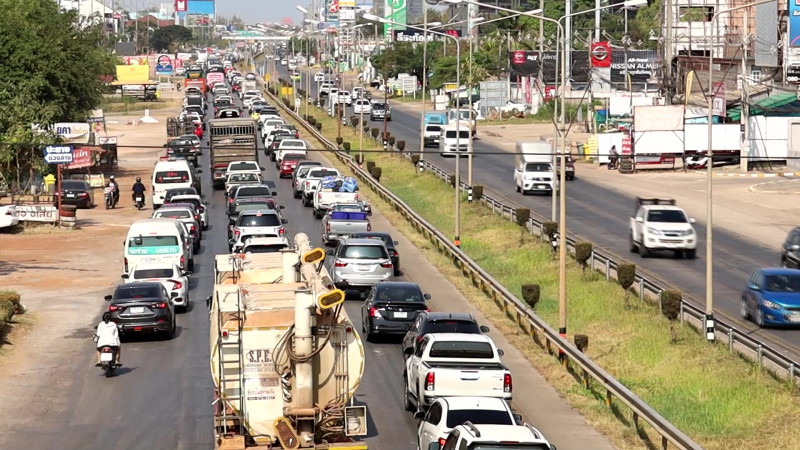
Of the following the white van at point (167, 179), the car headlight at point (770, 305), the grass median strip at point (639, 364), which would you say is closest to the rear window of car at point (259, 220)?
the grass median strip at point (639, 364)

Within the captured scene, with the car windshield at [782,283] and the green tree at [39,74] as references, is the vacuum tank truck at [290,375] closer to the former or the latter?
the car windshield at [782,283]

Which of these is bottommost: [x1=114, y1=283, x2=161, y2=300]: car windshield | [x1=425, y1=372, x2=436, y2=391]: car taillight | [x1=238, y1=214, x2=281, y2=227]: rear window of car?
[x1=425, y1=372, x2=436, y2=391]: car taillight

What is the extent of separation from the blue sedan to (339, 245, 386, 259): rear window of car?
1027 centimetres

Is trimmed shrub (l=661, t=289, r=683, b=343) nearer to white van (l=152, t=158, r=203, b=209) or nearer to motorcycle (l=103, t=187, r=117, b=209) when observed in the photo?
white van (l=152, t=158, r=203, b=209)

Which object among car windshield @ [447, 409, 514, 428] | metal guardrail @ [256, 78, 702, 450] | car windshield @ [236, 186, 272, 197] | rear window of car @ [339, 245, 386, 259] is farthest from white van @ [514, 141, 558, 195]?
car windshield @ [447, 409, 514, 428]

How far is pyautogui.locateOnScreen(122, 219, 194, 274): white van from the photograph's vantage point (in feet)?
136

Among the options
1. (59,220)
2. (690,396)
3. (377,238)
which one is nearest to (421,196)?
(59,220)

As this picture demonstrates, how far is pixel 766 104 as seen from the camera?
86688mm

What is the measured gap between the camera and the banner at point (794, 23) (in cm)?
7556

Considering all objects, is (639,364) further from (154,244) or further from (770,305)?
(154,244)

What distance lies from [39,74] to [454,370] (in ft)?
198

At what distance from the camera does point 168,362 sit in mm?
31969

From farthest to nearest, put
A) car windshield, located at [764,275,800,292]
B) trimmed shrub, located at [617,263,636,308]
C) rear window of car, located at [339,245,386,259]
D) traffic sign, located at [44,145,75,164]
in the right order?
traffic sign, located at [44,145,75,164]
rear window of car, located at [339,245,386,259]
trimmed shrub, located at [617,263,636,308]
car windshield, located at [764,275,800,292]

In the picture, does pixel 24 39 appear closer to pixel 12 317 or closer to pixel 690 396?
pixel 12 317
